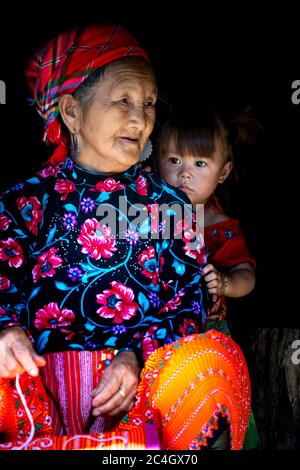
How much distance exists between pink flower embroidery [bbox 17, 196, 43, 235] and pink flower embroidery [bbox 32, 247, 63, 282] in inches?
3.8

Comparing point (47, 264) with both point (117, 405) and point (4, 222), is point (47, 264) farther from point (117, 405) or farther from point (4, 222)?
point (117, 405)

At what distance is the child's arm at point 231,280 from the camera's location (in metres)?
2.49

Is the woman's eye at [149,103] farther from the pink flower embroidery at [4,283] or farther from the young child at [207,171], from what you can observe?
the pink flower embroidery at [4,283]

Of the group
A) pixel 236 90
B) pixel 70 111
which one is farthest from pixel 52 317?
pixel 236 90

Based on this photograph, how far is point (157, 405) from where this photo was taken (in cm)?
183

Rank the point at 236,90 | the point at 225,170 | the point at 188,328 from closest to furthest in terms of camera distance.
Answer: the point at 188,328, the point at 225,170, the point at 236,90

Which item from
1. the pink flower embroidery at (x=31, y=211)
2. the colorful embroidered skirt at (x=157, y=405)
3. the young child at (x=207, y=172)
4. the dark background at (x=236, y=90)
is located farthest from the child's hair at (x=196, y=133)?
the colorful embroidered skirt at (x=157, y=405)

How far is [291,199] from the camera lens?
11.5 ft

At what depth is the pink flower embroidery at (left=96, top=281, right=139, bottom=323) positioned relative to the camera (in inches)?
84.8

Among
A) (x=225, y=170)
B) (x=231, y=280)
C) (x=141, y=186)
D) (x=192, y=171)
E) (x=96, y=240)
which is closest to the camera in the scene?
(x=96, y=240)

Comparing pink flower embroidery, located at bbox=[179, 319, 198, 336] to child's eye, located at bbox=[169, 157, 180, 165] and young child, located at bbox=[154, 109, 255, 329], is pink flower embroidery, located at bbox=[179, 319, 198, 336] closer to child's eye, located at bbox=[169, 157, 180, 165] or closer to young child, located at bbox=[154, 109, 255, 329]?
young child, located at bbox=[154, 109, 255, 329]

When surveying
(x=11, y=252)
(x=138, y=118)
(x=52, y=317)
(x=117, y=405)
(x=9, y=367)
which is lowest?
(x=117, y=405)

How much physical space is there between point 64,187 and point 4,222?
248mm
